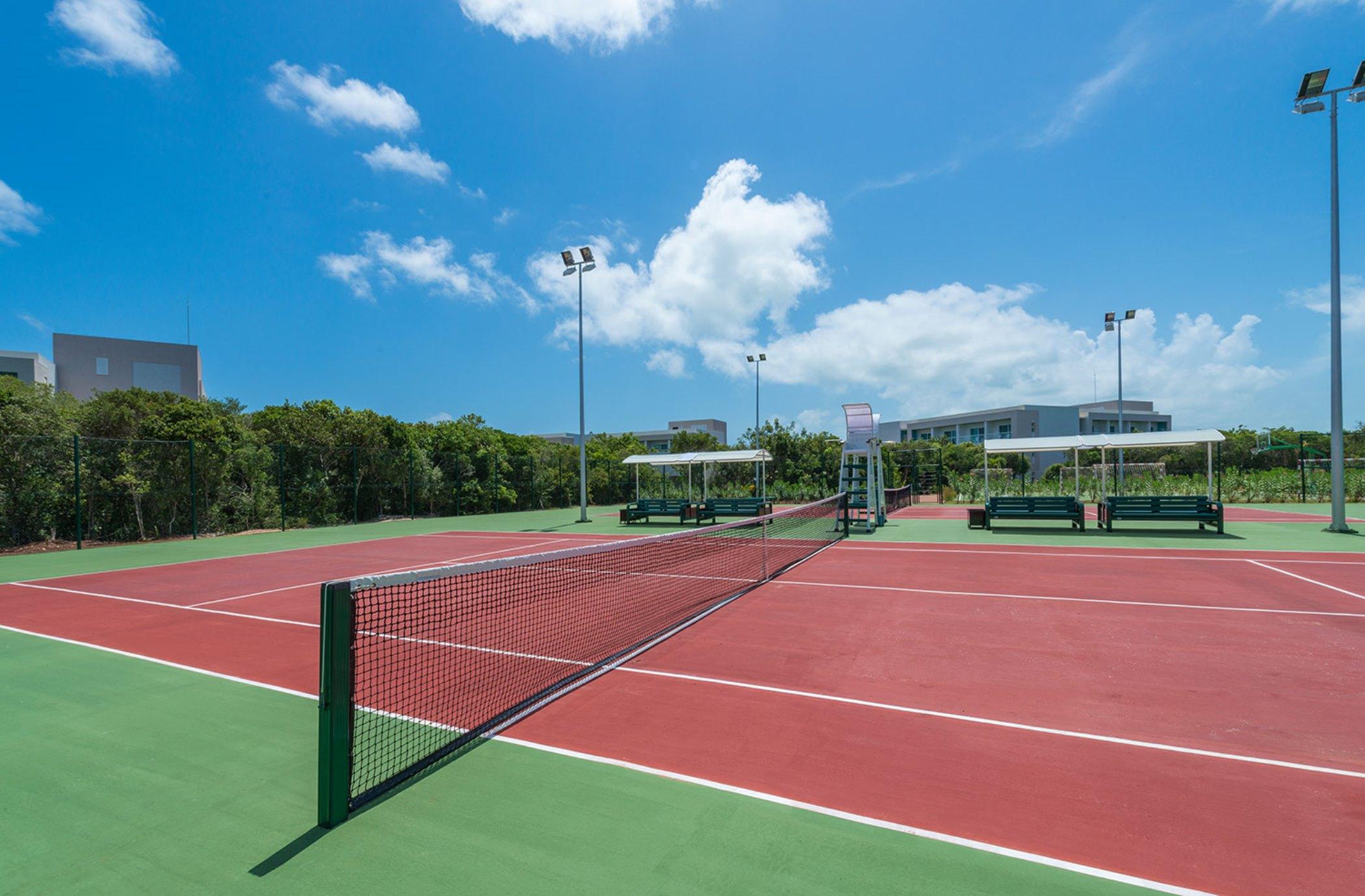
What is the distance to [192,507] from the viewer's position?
2027cm

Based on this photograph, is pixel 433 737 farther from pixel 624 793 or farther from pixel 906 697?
pixel 906 697

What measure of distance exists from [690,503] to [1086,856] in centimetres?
1894

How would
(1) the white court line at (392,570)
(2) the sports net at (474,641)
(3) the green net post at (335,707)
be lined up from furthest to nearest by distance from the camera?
1. (1) the white court line at (392,570)
2. (2) the sports net at (474,641)
3. (3) the green net post at (335,707)

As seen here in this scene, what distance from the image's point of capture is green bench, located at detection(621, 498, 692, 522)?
21812 millimetres

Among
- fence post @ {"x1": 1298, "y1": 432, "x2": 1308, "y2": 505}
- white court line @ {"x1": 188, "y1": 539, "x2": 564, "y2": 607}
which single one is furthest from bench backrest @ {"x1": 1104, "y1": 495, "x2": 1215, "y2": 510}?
white court line @ {"x1": 188, "y1": 539, "x2": 564, "y2": 607}

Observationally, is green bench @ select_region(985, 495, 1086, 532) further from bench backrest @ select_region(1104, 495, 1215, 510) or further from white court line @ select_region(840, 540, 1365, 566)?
white court line @ select_region(840, 540, 1365, 566)

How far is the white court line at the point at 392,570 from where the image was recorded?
9.37m

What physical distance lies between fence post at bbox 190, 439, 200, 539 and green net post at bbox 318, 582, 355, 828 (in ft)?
68.6

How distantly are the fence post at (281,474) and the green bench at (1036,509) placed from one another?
24115mm

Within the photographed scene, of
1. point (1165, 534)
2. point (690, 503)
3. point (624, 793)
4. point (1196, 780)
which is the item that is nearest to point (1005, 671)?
point (1196, 780)

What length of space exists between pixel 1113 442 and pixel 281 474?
27.9m

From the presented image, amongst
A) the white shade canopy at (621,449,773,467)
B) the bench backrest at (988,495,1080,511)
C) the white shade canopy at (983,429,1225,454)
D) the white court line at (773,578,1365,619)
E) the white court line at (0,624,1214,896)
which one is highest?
the white shade canopy at (983,429,1225,454)

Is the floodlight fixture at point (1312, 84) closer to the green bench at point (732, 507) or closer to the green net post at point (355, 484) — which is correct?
the green bench at point (732, 507)

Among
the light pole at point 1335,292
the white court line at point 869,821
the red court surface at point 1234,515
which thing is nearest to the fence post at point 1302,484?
the red court surface at point 1234,515
